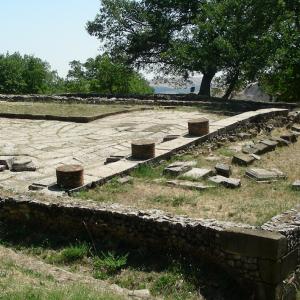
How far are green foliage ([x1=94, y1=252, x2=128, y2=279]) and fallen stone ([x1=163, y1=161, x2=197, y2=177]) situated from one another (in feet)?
7.65

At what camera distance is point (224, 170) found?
752cm

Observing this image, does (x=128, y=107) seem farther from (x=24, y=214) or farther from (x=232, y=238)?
(x=232, y=238)

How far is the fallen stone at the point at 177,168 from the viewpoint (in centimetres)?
751

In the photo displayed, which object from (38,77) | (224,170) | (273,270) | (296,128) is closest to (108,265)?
(273,270)

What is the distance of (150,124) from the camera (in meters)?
11.6

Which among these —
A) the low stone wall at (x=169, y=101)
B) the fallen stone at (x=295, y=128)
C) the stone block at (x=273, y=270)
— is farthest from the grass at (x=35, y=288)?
the low stone wall at (x=169, y=101)

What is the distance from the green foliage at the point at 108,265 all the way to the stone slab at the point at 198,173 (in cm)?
228

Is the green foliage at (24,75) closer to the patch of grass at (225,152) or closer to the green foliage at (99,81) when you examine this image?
the green foliage at (99,81)

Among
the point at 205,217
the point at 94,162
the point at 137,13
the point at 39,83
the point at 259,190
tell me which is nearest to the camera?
the point at 205,217

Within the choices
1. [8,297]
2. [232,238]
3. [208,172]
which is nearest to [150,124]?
[208,172]

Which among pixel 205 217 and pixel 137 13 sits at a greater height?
pixel 137 13

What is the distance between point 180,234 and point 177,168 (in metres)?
2.39

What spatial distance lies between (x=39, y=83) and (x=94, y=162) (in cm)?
3355

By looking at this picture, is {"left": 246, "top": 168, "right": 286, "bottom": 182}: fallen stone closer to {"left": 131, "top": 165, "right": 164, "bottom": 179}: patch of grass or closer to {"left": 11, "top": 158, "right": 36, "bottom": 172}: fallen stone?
{"left": 131, "top": 165, "right": 164, "bottom": 179}: patch of grass
